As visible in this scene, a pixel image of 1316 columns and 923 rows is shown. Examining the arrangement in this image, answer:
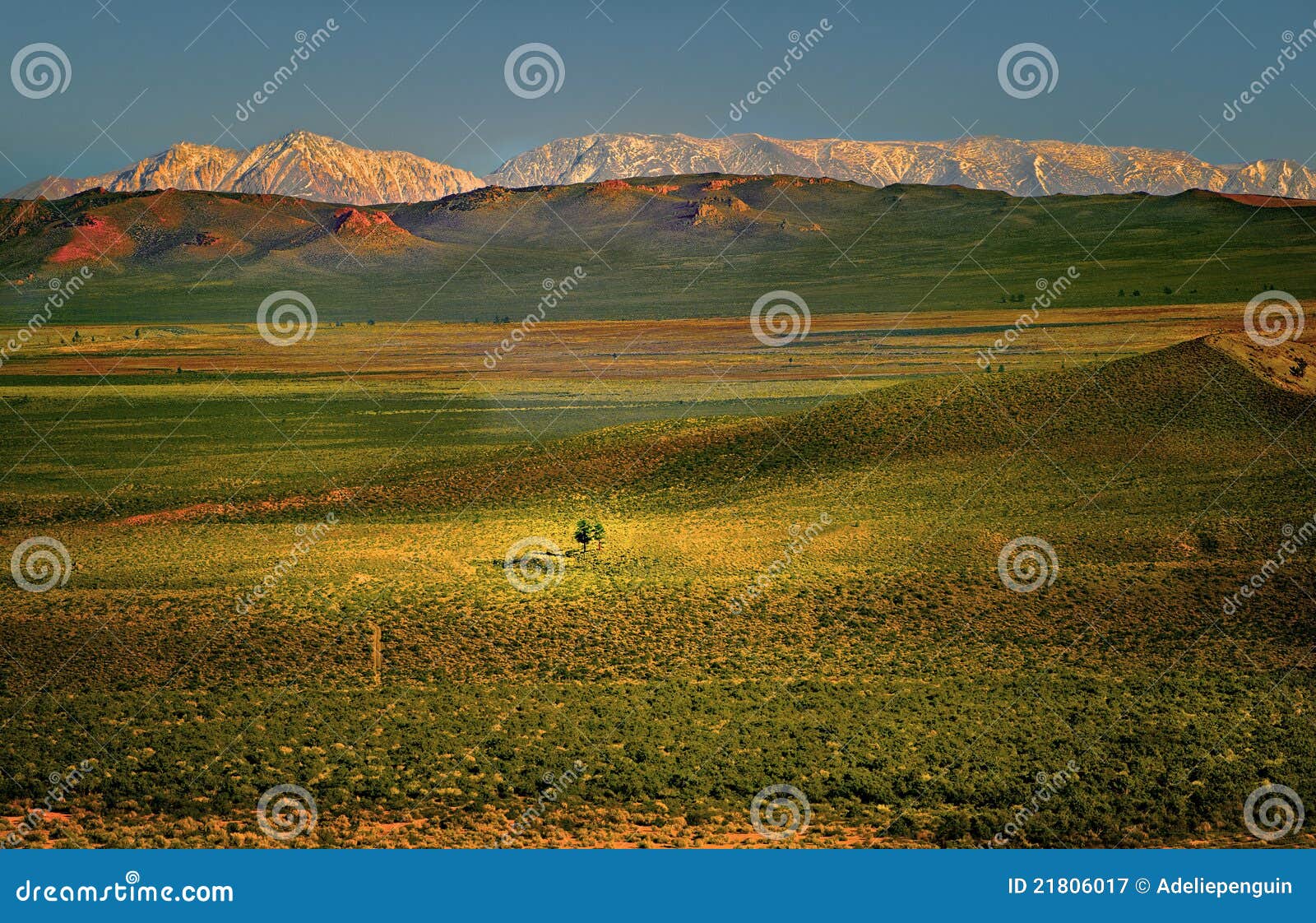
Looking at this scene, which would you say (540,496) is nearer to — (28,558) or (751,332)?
(28,558)

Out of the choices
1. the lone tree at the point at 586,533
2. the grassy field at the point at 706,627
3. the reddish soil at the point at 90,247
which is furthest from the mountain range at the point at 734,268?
the lone tree at the point at 586,533

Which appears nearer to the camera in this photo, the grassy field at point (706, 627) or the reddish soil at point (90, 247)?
the grassy field at point (706, 627)

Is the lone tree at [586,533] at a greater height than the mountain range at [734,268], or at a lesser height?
lesser

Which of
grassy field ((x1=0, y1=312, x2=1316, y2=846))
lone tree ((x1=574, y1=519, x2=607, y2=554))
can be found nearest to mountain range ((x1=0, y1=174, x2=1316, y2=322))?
grassy field ((x1=0, y1=312, x2=1316, y2=846))

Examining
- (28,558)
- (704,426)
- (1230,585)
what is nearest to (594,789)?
(1230,585)

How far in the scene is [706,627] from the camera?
1137 inches

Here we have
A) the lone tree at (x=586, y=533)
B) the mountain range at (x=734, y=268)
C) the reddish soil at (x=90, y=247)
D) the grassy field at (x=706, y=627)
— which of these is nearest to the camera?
the grassy field at (x=706, y=627)

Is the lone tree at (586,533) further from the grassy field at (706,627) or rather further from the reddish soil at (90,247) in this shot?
the reddish soil at (90,247)

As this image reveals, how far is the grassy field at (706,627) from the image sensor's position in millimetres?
19438

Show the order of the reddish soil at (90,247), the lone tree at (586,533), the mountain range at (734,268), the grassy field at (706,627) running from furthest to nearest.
→ the reddish soil at (90,247) → the mountain range at (734,268) → the lone tree at (586,533) → the grassy field at (706,627)

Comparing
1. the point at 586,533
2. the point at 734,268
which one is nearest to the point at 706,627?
the point at 586,533

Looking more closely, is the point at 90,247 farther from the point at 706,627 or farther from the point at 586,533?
the point at 706,627

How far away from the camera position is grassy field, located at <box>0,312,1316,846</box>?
19438mm

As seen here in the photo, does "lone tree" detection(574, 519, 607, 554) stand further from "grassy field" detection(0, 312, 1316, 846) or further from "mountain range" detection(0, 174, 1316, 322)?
"mountain range" detection(0, 174, 1316, 322)
